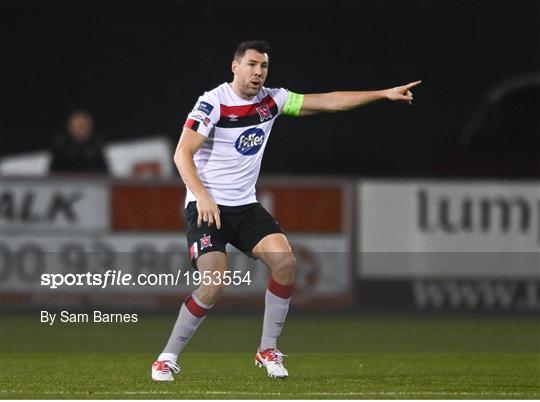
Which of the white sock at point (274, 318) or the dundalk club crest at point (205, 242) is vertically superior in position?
the dundalk club crest at point (205, 242)

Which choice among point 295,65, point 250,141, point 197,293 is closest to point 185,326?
point 197,293

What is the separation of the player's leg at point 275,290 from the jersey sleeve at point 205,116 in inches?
29.7

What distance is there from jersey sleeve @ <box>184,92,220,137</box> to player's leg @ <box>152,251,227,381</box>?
2.42 feet

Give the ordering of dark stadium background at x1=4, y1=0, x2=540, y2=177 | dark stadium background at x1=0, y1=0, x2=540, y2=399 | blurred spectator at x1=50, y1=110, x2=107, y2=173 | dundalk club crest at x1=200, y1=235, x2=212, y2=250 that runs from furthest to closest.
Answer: dark stadium background at x1=4, y1=0, x2=540, y2=177, blurred spectator at x1=50, y1=110, x2=107, y2=173, dark stadium background at x1=0, y1=0, x2=540, y2=399, dundalk club crest at x1=200, y1=235, x2=212, y2=250

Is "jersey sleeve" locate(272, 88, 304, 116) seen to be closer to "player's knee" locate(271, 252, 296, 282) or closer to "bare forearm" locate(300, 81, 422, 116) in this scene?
"bare forearm" locate(300, 81, 422, 116)

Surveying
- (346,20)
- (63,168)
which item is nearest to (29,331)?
(63,168)

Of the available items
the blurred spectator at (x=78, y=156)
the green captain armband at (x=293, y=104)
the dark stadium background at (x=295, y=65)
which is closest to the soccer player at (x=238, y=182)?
the green captain armband at (x=293, y=104)

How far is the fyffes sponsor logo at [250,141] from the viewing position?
28.9ft

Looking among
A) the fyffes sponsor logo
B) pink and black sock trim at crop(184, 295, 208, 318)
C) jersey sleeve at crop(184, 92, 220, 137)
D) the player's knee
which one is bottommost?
pink and black sock trim at crop(184, 295, 208, 318)

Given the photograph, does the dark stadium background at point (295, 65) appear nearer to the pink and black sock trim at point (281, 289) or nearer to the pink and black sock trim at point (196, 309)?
the pink and black sock trim at point (281, 289)

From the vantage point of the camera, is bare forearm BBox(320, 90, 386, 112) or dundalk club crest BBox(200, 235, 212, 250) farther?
bare forearm BBox(320, 90, 386, 112)

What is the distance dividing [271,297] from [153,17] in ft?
30.0

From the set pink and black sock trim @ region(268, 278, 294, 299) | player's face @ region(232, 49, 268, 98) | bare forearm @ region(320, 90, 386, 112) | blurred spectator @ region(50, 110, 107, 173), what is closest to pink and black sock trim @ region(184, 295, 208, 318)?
pink and black sock trim @ region(268, 278, 294, 299)

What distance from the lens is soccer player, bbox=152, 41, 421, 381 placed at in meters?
8.62
